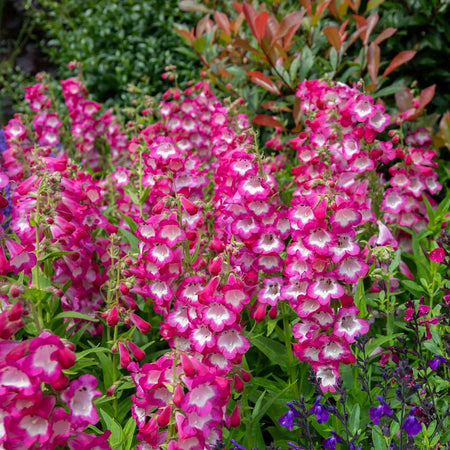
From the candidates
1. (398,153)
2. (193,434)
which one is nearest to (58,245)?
(193,434)

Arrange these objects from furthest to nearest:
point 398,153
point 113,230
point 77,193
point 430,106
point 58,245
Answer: point 430,106
point 398,153
point 113,230
point 77,193
point 58,245

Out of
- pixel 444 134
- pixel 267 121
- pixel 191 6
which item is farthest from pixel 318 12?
pixel 191 6

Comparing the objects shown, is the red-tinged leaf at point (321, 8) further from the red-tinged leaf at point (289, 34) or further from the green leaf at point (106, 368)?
the green leaf at point (106, 368)

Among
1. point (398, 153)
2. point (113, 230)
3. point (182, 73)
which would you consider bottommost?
point (182, 73)

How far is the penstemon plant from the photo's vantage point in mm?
1479

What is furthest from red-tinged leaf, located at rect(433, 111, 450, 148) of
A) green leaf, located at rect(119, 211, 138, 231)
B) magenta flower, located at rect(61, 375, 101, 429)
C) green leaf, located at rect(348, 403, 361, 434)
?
magenta flower, located at rect(61, 375, 101, 429)

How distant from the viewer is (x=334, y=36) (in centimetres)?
347

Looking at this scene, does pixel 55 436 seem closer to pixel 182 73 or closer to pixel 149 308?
pixel 149 308

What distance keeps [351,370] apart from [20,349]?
1392mm

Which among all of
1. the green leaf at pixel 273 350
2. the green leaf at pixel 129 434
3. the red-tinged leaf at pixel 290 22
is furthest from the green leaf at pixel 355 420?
the red-tinged leaf at pixel 290 22

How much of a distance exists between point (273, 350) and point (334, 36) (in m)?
2.01

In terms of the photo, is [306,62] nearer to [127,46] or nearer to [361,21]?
[361,21]

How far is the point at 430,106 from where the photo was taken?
4230 millimetres

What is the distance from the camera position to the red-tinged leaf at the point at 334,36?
3410 millimetres
